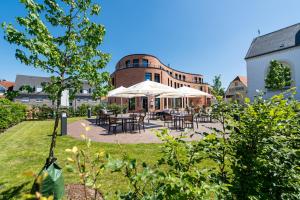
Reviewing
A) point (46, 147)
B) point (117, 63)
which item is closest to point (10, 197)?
point (46, 147)

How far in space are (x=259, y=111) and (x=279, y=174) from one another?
624 millimetres

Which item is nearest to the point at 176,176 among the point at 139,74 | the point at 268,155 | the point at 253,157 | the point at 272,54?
the point at 253,157

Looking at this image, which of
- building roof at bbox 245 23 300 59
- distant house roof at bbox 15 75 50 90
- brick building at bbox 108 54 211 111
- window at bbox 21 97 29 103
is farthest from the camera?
distant house roof at bbox 15 75 50 90

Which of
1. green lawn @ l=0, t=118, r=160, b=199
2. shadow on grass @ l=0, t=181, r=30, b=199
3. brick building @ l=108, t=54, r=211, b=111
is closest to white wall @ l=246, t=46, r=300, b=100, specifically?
green lawn @ l=0, t=118, r=160, b=199

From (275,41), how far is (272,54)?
7.33ft

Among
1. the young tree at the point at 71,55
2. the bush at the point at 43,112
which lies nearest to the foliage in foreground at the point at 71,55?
the young tree at the point at 71,55

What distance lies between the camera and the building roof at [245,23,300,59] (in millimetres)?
18969

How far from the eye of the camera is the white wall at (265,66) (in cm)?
1809

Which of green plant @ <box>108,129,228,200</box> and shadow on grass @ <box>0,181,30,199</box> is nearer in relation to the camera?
green plant @ <box>108,129,228,200</box>

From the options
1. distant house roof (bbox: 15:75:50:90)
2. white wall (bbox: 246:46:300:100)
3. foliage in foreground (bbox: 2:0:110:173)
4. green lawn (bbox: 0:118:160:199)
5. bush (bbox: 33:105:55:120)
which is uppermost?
distant house roof (bbox: 15:75:50:90)

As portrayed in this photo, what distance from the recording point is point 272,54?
19984 millimetres

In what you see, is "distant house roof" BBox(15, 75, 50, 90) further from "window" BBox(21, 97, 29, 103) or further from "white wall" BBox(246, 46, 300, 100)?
"white wall" BBox(246, 46, 300, 100)

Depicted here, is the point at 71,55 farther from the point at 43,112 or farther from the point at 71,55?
the point at 43,112

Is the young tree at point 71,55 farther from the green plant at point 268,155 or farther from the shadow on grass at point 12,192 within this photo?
the green plant at point 268,155
